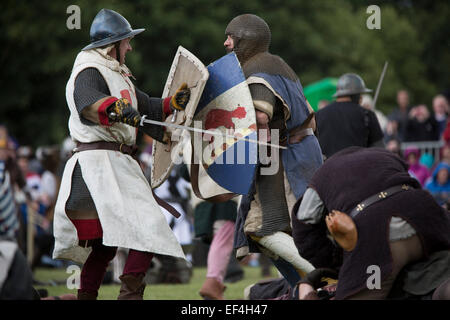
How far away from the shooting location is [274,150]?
603 cm

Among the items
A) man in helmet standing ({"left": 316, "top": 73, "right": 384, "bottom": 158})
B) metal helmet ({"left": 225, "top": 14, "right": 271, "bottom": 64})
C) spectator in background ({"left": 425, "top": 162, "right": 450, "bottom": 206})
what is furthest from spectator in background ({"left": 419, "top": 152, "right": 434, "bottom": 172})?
metal helmet ({"left": 225, "top": 14, "right": 271, "bottom": 64})

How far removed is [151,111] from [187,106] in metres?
0.31

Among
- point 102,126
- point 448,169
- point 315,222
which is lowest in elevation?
point 448,169

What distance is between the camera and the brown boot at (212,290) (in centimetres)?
762

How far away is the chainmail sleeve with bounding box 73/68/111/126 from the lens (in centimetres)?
547

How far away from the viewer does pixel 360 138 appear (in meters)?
8.25

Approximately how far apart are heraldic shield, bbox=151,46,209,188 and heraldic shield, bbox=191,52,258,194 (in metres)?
0.11

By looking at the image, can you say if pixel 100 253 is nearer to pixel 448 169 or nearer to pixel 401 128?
pixel 448 169

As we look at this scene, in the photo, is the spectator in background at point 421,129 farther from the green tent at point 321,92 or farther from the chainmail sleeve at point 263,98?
the chainmail sleeve at point 263,98

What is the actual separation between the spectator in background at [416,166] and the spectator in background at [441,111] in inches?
24.5

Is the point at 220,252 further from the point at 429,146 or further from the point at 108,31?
the point at 429,146

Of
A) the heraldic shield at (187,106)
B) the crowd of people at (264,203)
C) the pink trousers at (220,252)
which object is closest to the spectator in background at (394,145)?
the pink trousers at (220,252)

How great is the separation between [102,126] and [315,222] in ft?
5.09
